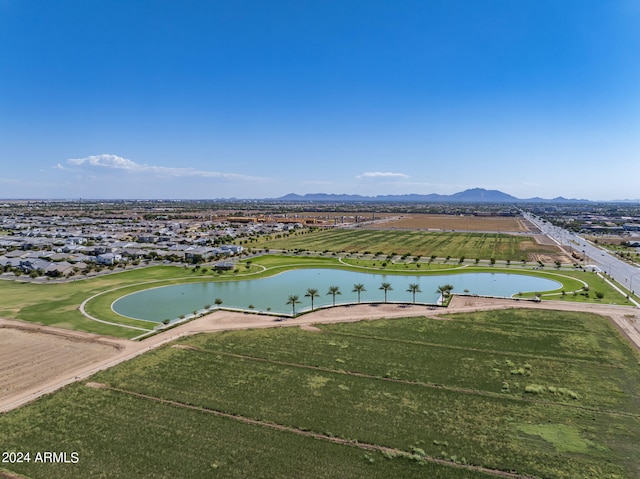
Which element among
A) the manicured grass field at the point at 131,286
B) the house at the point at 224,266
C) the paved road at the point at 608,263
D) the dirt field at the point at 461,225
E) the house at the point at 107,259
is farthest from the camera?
the dirt field at the point at 461,225

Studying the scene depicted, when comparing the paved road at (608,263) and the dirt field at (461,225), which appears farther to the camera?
the dirt field at (461,225)

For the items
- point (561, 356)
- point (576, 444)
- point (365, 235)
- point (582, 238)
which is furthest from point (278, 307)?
point (582, 238)

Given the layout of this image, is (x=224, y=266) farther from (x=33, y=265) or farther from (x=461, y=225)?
(x=461, y=225)

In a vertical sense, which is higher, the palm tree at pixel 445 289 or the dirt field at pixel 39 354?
the palm tree at pixel 445 289

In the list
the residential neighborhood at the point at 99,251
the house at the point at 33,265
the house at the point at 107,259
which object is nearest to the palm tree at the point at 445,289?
the residential neighborhood at the point at 99,251

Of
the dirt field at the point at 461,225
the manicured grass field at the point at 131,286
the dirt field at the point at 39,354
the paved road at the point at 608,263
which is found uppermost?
the dirt field at the point at 461,225

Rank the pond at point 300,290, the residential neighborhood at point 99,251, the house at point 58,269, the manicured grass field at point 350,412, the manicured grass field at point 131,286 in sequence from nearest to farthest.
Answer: the manicured grass field at point 350,412, the manicured grass field at point 131,286, the pond at point 300,290, the house at point 58,269, the residential neighborhood at point 99,251

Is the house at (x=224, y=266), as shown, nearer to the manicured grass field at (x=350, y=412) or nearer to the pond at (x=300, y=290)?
the pond at (x=300, y=290)
